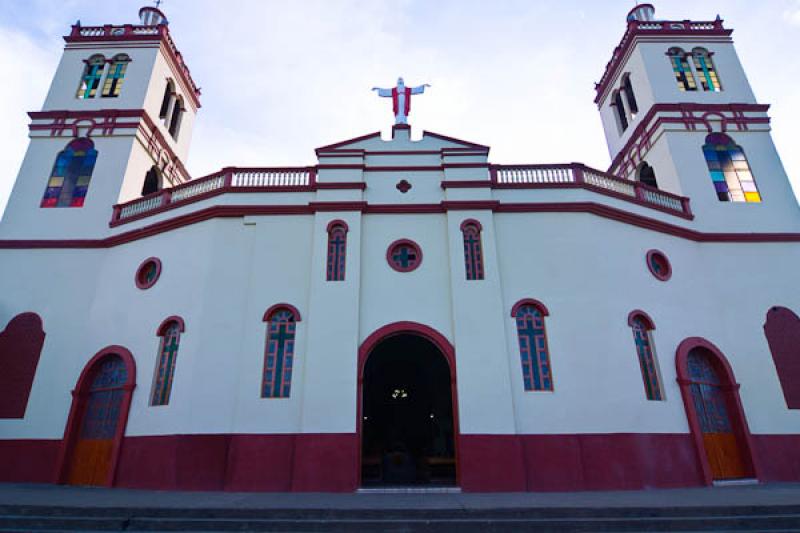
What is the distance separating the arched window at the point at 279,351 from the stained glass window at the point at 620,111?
15.5 metres

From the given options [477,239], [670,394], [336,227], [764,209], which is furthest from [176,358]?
[764,209]

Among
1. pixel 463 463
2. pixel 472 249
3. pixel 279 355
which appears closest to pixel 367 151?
pixel 472 249

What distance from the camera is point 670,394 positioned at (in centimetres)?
1188

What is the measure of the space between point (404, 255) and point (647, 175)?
10973 mm

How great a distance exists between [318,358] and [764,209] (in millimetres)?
14528

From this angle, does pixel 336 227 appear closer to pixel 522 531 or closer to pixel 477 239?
pixel 477 239

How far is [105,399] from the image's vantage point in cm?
1262

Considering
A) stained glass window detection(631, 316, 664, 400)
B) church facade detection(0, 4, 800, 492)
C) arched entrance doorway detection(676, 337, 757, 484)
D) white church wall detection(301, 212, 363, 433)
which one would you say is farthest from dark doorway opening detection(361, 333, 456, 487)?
arched entrance doorway detection(676, 337, 757, 484)

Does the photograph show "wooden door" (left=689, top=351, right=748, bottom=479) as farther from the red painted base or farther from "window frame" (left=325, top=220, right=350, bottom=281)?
"window frame" (left=325, top=220, right=350, bottom=281)

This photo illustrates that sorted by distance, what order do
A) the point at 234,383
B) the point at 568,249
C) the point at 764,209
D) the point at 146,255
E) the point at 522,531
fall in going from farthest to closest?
the point at 764,209 → the point at 146,255 → the point at 568,249 → the point at 234,383 → the point at 522,531

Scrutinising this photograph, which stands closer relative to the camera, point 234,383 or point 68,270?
point 234,383

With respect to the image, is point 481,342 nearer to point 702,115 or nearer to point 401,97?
point 401,97

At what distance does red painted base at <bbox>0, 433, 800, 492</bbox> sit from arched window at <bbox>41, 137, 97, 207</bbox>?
9.05 m

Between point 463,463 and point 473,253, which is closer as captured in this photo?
point 463,463
